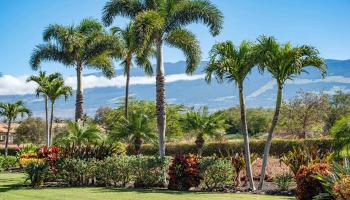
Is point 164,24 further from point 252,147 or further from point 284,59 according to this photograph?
point 252,147

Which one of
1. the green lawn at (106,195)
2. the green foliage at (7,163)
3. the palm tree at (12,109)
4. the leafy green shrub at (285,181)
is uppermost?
the palm tree at (12,109)

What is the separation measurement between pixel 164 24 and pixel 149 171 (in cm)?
806

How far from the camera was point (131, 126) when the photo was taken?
97.8 feet

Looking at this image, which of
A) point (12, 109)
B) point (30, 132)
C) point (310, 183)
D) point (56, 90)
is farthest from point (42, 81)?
point (30, 132)

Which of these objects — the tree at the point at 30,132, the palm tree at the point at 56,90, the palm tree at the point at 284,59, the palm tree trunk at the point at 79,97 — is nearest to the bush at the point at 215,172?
the palm tree at the point at 284,59

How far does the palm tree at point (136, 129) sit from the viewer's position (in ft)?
97.5

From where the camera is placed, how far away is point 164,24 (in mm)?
25375

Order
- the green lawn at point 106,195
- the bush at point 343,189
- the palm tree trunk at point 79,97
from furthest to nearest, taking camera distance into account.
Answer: the palm tree trunk at point 79,97
the green lawn at point 106,195
the bush at point 343,189

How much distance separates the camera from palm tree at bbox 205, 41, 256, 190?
808 inches

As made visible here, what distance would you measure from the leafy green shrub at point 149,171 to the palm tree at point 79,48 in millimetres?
16243

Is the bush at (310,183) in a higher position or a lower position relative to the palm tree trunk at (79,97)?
lower

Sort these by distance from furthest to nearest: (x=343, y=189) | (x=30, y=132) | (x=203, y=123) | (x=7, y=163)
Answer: (x=30, y=132) < (x=7, y=163) < (x=203, y=123) < (x=343, y=189)

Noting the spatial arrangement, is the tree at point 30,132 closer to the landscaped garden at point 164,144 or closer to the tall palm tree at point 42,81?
the tall palm tree at point 42,81

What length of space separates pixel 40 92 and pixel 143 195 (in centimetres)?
2885
